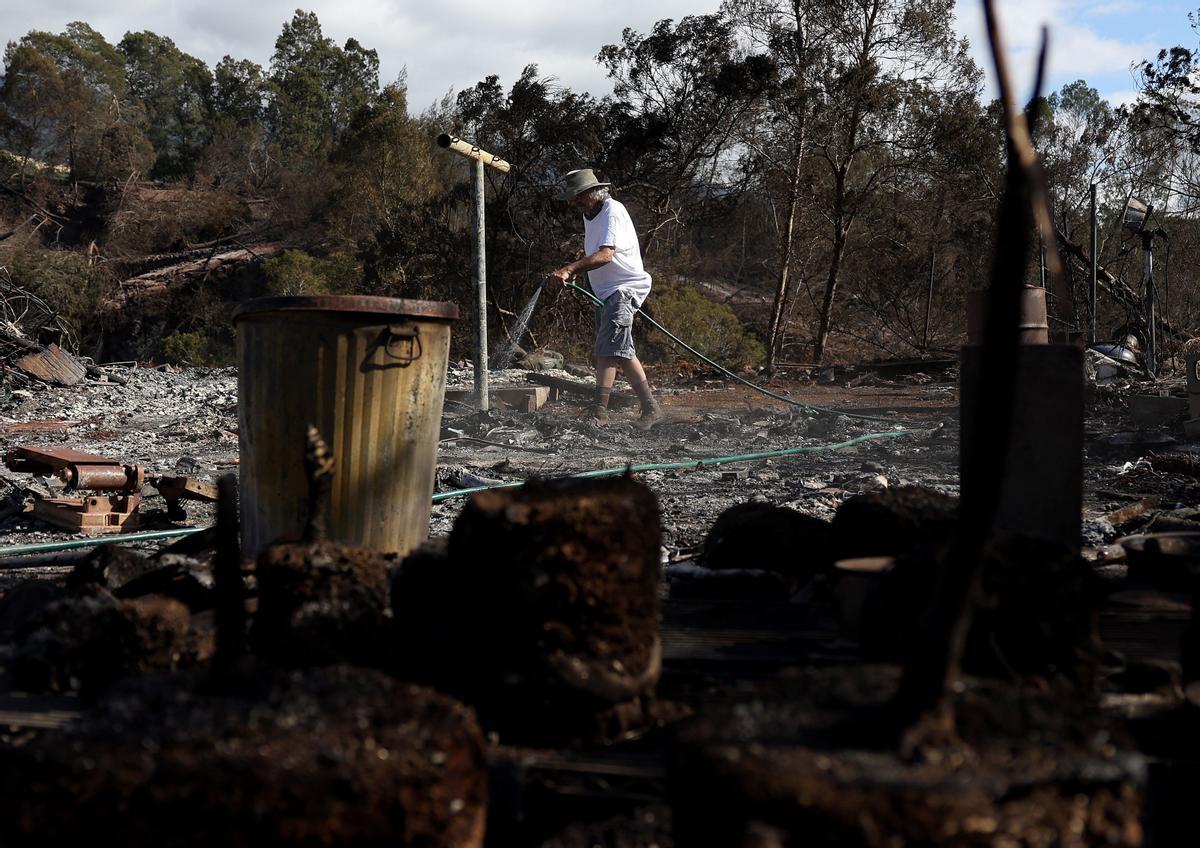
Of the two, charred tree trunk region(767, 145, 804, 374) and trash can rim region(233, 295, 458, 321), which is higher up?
charred tree trunk region(767, 145, 804, 374)

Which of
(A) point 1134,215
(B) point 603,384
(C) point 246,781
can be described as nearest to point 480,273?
(B) point 603,384

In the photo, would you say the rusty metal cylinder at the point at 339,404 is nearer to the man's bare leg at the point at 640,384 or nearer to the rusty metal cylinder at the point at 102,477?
the rusty metal cylinder at the point at 102,477

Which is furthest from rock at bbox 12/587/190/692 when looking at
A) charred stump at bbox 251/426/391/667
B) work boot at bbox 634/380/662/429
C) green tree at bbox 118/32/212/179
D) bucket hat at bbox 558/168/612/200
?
green tree at bbox 118/32/212/179

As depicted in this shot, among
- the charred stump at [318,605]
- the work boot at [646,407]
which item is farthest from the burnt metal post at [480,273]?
the charred stump at [318,605]

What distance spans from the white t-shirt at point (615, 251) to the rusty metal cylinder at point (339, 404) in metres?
5.26

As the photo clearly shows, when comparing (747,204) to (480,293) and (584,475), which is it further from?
(584,475)

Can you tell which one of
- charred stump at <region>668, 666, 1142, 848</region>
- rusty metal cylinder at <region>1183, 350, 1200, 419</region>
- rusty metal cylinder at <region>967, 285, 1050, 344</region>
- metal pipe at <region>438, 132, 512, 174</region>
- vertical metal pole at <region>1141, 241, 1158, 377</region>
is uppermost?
metal pipe at <region>438, 132, 512, 174</region>

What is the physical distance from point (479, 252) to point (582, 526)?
23.6 ft

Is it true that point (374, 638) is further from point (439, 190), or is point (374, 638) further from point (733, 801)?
point (439, 190)

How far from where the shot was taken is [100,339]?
87.8 ft

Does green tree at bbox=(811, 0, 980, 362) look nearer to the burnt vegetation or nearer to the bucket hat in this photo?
the burnt vegetation

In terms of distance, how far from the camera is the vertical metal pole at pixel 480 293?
880cm

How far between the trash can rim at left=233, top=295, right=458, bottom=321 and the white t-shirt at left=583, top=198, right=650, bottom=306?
5300 millimetres

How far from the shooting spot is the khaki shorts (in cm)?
864
